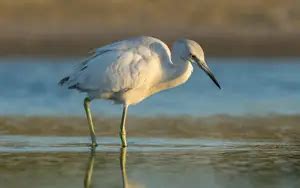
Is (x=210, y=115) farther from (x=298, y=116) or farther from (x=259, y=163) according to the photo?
(x=259, y=163)

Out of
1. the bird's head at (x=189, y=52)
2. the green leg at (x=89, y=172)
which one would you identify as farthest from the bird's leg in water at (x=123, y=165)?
the bird's head at (x=189, y=52)

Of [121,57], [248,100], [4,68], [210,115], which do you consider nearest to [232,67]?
[4,68]

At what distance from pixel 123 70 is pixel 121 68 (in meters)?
0.03

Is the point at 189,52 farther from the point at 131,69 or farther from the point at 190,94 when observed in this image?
the point at 190,94

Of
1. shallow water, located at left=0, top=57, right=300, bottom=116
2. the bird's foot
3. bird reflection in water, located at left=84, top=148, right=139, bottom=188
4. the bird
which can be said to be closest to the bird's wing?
the bird

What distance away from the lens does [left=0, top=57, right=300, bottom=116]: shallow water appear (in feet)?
50.6

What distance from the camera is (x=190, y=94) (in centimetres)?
1758

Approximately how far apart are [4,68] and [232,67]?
14.5ft

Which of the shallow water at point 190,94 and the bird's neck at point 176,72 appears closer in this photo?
the bird's neck at point 176,72

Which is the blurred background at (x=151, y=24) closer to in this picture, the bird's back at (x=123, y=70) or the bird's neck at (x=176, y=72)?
the bird's neck at (x=176, y=72)

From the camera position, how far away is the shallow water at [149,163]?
9.58 metres

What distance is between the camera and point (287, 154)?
1123 centimetres

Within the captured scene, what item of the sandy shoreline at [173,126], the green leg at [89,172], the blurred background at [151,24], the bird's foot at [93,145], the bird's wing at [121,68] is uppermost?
the blurred background at [151,24]

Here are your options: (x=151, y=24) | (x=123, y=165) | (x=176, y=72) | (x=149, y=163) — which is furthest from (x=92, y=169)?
(x=151, y=24)
